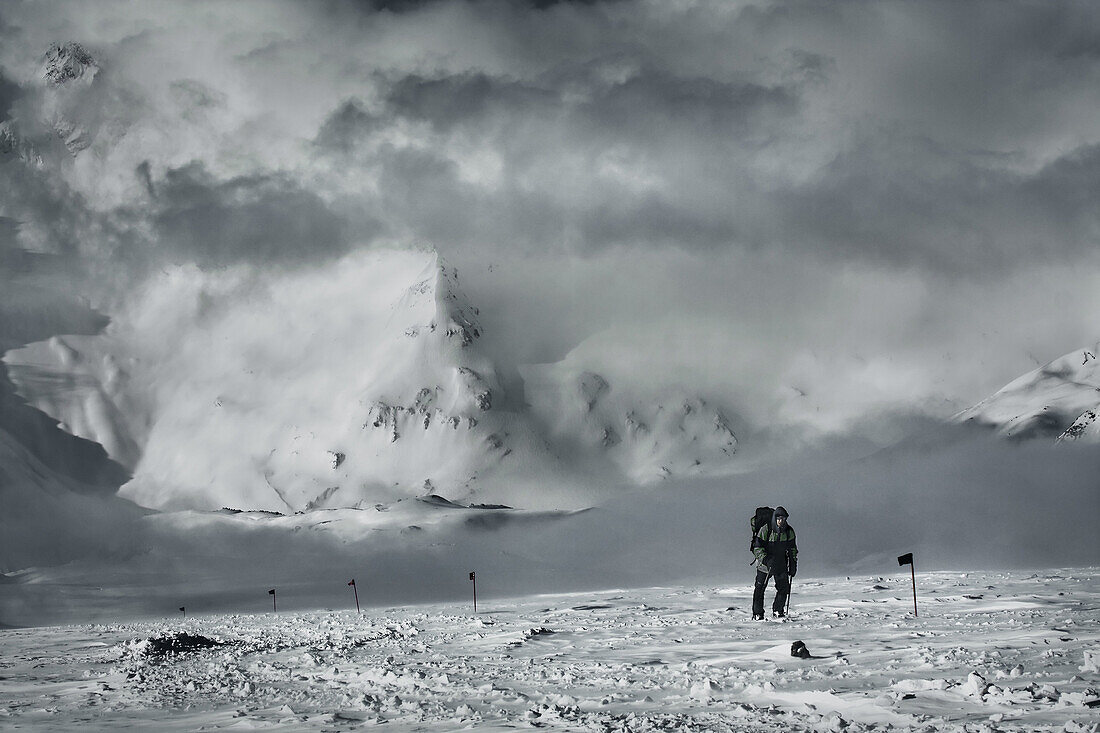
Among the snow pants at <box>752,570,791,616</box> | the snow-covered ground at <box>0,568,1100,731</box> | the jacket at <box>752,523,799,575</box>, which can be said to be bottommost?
the snow-covered ground at <box>0,568,1100,731</box>

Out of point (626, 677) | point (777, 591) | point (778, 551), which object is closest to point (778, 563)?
point (778, 551)

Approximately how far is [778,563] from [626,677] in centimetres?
1144

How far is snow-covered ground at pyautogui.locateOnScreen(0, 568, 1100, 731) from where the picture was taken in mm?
12851

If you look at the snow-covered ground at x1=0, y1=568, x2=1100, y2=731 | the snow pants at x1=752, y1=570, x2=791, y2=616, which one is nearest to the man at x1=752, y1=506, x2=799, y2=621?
the snow pants at x1=752, y1=570, x2=791, y2=616

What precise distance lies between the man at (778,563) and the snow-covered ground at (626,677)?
3.76ft

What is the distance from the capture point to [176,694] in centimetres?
1752

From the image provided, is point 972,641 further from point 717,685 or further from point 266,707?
point 266,707

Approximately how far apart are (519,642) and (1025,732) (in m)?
15.0

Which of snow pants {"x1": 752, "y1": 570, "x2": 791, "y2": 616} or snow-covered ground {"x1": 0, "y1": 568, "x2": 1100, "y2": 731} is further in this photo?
snow pants {"x1": 752, "y1": 570, "x2": 791, "y2": 616}

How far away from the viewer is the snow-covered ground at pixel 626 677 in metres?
12.9

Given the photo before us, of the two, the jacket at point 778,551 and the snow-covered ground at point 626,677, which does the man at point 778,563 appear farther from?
the snow-covered ground at point 626,677

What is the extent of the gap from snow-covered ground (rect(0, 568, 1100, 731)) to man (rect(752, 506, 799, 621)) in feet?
3.76

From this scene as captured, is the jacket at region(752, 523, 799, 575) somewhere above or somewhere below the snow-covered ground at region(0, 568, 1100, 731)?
above

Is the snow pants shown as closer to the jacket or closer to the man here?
the man
